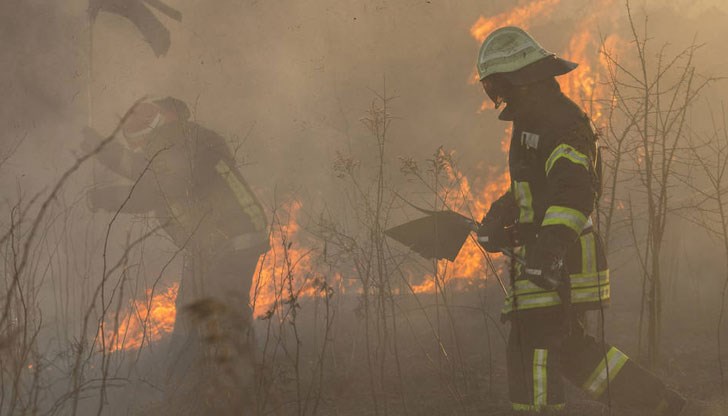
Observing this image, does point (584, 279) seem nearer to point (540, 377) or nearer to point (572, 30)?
point (540, 377)

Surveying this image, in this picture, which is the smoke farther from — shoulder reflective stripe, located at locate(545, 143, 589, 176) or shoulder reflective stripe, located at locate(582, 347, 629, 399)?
shoulder reflective stripe, located at locate(582, 347, 629, 399)

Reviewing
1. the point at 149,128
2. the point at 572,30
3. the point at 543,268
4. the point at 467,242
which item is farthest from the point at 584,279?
the point at 572,30

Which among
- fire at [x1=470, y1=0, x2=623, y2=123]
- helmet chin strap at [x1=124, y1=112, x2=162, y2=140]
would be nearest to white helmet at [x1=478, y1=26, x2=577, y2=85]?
helmet chin strap at [x1=124, y1=112, x2=162, y2=140]

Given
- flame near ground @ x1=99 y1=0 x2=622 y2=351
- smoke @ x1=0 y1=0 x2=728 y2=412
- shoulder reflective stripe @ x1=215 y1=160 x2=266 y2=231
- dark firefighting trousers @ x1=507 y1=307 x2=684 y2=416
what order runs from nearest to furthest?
dark firefighting trousers @ x1=507 y1=307 x2=684 y2=416, shoulder reflective stripe @ x1=215 y1=160 x2=266 y2=231, flame near ground @ x1=99 y1=0 x2=622 y2=351, smoke @ x1=0 y1=0 x2=728 y2=412

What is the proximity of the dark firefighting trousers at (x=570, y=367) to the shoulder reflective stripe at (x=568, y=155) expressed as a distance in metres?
0.67

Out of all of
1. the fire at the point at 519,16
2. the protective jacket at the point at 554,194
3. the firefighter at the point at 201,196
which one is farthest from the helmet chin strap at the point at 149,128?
the fire at the point at 519,16

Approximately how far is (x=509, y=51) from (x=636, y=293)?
5148 mm

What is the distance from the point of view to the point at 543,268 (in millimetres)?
2670

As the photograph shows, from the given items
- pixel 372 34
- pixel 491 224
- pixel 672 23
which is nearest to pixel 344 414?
pixel 491 224

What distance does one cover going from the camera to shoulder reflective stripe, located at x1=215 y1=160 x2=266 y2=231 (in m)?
5.56

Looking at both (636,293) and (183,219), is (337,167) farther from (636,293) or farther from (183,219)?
(636,293)

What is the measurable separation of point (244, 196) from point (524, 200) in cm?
322

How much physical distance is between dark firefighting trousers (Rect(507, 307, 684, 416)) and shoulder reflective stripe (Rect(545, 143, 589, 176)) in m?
0.67

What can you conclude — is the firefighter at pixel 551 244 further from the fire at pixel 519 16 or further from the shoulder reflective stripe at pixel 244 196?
the fire at pixel 519 16
